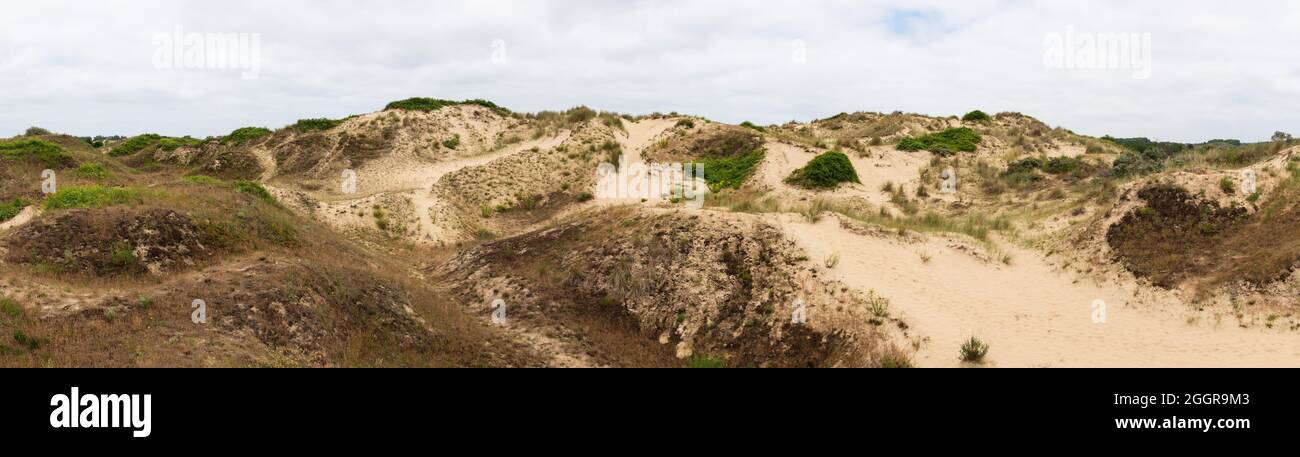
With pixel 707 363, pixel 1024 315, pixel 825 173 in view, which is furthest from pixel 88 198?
pixel 825 173

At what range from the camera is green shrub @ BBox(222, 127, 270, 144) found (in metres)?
41.4

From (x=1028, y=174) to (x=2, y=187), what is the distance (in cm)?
4317

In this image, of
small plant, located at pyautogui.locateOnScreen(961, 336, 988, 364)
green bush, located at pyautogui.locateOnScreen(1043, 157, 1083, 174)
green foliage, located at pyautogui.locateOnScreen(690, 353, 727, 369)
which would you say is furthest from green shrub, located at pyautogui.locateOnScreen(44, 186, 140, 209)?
green bush, located at pyautogui.locateOnScreen(1043, 157, 1083, 174)

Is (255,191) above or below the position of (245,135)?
below

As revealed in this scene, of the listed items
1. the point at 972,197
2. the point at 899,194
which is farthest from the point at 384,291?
the point at 972,197

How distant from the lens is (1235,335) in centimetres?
1330

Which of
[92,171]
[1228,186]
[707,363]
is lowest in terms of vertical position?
[707,363]

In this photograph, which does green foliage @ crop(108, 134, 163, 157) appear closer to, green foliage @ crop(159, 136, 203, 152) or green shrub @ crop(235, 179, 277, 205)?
green foliage @ crop(159, 136, 203, 152)

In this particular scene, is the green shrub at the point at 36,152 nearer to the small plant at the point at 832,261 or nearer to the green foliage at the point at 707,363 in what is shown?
the green foliage at the point at 707,363

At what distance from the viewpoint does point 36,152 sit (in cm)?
2938

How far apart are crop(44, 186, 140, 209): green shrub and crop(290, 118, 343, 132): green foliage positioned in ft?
79.6

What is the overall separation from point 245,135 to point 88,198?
28201 millimetres

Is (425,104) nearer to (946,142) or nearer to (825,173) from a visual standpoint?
(825,173)
